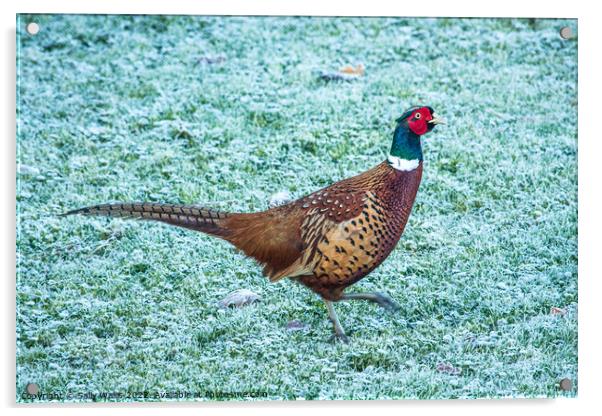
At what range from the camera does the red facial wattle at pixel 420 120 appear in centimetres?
346

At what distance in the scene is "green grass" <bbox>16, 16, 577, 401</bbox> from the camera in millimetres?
3377

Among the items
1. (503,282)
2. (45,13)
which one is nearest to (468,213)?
(503,282)

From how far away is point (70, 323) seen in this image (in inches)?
133

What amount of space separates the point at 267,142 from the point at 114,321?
874 millimetres

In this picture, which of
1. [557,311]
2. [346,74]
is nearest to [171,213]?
[346,74]

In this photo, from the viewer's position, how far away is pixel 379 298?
11.2 feet

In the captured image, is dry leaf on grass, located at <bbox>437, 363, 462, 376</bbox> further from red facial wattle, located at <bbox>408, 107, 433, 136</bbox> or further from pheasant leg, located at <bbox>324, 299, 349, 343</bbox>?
red facial wattle, located at <bbox>408, 107, 433, 136</bbox>

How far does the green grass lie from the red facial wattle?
0.11 meters

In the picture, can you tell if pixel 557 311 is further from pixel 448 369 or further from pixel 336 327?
pixel 336 327

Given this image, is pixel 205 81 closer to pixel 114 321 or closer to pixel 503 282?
pixel 114 321

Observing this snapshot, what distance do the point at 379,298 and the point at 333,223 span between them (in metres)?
0.36

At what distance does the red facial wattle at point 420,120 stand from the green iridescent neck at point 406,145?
2 centimetres

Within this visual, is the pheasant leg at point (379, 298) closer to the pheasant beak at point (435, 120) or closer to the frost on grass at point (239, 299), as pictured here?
the frost on grass at point (239, 299)

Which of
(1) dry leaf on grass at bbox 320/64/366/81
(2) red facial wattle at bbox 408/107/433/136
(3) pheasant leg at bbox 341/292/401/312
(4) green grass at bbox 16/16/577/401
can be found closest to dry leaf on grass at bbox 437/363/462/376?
(4) green grass at bbox 16/16/577/401
